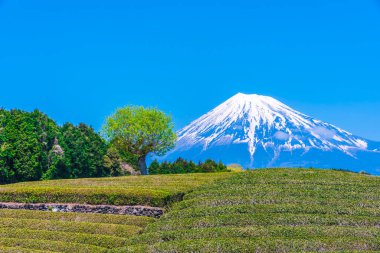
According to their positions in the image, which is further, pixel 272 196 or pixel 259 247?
pixel 272 196

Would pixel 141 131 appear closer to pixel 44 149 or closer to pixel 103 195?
pixel 44 149

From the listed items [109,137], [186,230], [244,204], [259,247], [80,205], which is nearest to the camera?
[259,247]

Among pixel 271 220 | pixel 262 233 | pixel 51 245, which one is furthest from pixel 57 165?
pixel 262 233

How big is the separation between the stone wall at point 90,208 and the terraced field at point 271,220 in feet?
7.06

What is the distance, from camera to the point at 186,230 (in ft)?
65.9

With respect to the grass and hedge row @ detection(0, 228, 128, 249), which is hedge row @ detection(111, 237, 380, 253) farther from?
the grass

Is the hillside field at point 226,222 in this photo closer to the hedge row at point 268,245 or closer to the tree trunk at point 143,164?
the hedge row at point 268,245

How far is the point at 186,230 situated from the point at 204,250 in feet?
8.33

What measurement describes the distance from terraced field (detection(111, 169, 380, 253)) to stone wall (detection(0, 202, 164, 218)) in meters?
2.15

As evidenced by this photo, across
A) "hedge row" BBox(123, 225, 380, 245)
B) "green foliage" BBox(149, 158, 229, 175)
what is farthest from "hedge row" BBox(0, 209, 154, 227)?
"green foliage" BBox(149, 158, 229, 175)

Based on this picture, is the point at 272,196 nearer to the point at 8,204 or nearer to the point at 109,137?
the point at 8,204

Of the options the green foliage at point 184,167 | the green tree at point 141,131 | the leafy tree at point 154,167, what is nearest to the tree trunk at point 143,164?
the green tree at point 141,131

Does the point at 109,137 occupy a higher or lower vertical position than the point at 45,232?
higher

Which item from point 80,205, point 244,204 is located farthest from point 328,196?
point 80,205
